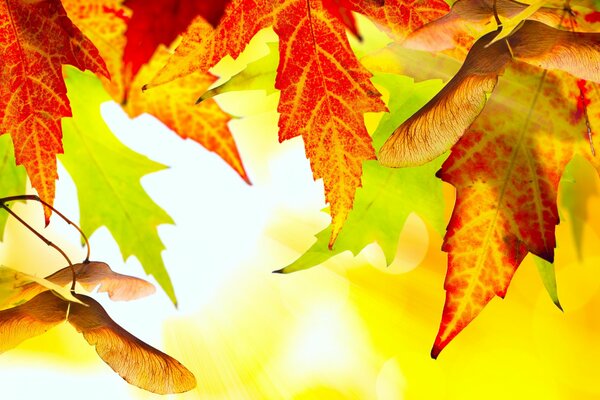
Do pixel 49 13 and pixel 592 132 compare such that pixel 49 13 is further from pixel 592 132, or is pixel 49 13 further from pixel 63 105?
pixel 592 132

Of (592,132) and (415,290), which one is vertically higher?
(592,132)

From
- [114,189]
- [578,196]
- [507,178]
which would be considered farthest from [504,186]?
[114,189]

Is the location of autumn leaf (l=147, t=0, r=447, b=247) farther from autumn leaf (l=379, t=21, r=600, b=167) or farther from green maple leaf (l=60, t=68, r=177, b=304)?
green maple leaf (l=60, t=68, r=177, b=304)

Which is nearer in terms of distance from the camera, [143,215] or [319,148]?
[319,148]

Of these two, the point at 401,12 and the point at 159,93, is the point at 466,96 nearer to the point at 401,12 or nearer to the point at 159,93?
the point at 401,12

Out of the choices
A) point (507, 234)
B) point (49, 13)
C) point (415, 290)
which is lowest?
point (415, 290)

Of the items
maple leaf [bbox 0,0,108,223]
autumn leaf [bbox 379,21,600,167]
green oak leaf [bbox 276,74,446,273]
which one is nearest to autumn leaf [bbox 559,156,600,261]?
green oak leaf [bbox 276,74,446,273]

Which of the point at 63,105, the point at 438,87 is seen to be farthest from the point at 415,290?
the point at 63,105
